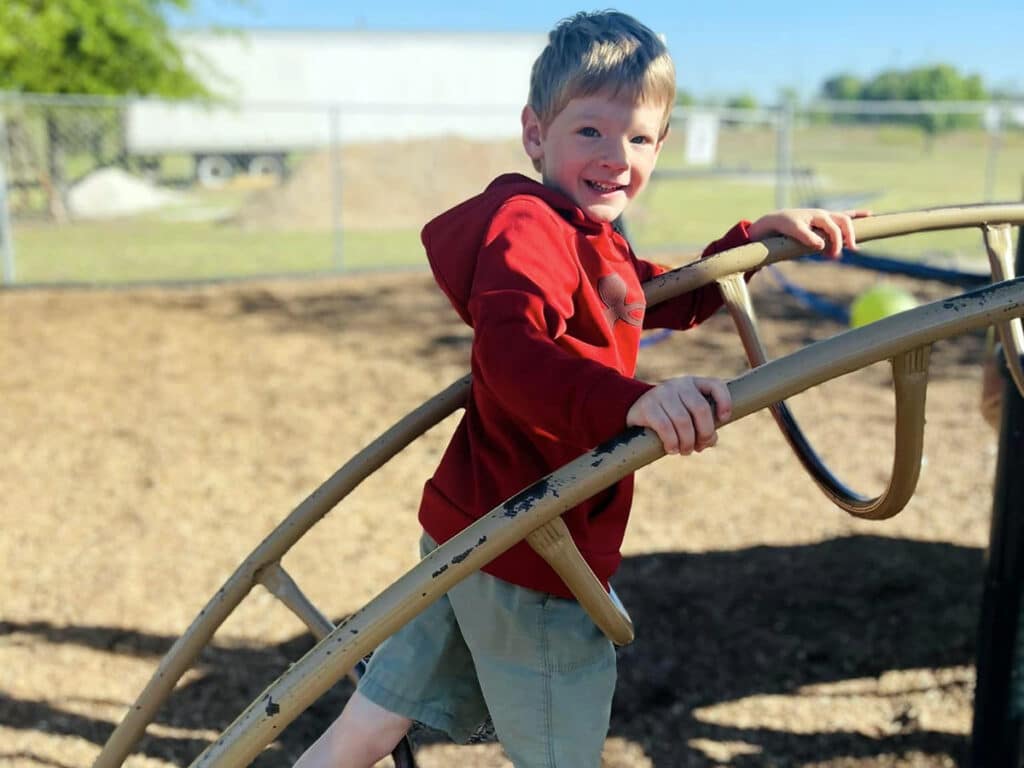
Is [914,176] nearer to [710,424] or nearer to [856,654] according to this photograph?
[856,654]

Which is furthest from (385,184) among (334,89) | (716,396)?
(716,396)

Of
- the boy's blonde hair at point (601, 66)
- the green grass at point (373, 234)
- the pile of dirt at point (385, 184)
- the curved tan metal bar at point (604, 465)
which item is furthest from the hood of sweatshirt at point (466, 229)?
the pile of dirt at point (385, 184)

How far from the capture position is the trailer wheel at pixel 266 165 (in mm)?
23016

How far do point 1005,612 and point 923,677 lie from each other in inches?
29.2

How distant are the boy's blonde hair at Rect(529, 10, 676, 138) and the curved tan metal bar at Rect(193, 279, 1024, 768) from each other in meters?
0.44

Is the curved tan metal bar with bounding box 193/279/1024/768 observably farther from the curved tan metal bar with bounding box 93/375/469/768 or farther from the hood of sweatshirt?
the curved tan metal bar with bounding box 93/375/469/768

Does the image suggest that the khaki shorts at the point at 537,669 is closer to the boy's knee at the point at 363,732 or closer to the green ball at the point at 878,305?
the boy's knee at the point at 363,732

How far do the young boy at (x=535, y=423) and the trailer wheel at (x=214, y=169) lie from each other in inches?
925

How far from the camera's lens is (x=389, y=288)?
10.1m

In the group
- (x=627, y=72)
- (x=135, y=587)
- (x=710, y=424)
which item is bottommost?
(x=135, y=587)

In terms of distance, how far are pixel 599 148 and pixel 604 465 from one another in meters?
0.48

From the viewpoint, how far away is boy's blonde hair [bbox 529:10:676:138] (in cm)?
148

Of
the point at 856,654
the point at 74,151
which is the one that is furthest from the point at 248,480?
the point at 74,151

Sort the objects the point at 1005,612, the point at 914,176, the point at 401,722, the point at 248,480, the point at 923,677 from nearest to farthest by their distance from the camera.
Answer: the point at 401,722, the point at 1005,612, the point at 923,677, the point at 248,480, the point at 914,176
